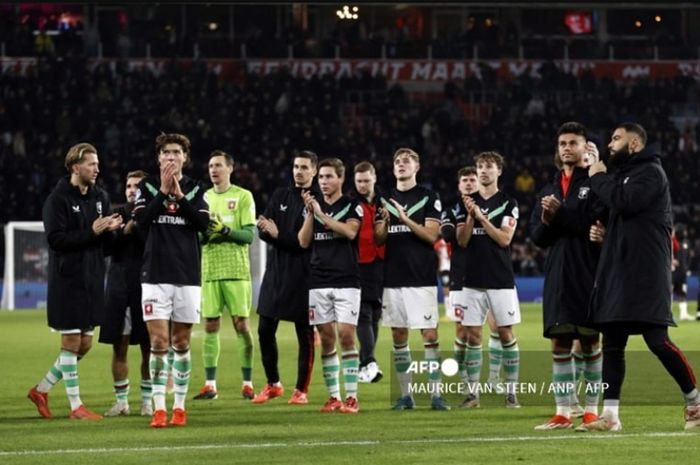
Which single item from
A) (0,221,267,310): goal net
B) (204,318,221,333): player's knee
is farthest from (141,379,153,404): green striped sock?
(0,221,267,310): goal net

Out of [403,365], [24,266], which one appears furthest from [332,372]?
[24,266]

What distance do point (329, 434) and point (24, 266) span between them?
23507mm

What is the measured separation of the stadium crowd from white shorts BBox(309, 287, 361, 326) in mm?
26002

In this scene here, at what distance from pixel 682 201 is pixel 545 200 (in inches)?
1222

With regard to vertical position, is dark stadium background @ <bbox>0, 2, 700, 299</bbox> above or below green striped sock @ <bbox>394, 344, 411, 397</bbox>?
above

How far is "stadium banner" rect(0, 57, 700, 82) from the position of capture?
44281 millimetres

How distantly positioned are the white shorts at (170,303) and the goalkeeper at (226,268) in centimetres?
258

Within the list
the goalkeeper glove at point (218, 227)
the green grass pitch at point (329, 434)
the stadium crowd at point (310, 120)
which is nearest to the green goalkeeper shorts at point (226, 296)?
the goalkeeper glove at point (218, 227)

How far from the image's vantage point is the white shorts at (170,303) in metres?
11.7

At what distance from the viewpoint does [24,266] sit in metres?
33.4

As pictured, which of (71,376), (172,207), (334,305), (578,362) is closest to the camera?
(172,207)

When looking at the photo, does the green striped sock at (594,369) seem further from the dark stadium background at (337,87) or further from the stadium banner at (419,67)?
the stadium banner at (419,67)

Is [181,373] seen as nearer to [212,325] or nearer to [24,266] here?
[212,325]

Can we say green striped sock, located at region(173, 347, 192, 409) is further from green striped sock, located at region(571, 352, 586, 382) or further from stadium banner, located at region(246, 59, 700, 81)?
stadium banner, located at region(246, 59, 700, 81)
